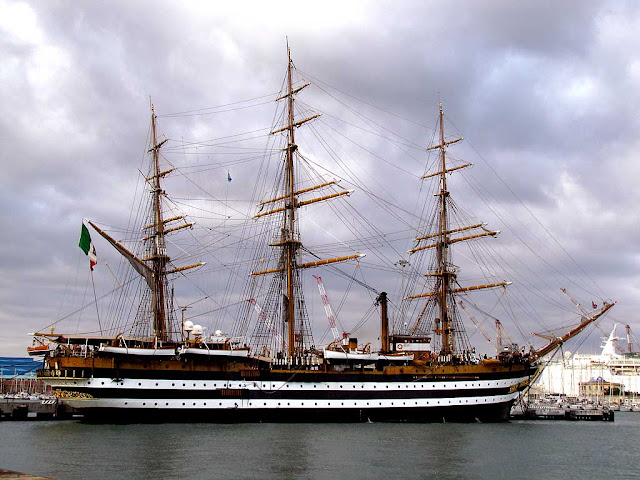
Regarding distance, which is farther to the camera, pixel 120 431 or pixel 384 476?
pixel 120 431

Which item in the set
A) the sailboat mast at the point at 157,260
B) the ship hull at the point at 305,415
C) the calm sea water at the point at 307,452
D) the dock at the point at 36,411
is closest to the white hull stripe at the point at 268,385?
the ship hull at the point at 305,415

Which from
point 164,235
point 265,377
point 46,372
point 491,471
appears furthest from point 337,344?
point 491,471

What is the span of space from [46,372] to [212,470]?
2844 centimetres

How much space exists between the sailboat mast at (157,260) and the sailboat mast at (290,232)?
1203 centimetres

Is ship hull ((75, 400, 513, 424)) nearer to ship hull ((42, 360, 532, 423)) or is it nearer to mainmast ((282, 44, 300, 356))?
ship hull ((42, 360, 532, 423))

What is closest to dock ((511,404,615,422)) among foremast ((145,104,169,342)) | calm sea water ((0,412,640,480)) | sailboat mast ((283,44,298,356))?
calm sea water ((0,412,640,480))

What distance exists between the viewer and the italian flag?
192 feet

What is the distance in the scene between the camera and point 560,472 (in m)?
35.8

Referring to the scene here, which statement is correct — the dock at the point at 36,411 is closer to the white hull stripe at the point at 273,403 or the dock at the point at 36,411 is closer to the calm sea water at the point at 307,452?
the calm sea water at the point at 307,452

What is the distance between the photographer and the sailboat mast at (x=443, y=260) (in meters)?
73.9

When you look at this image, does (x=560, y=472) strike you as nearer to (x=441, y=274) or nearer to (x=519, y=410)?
(x=441, y=274)

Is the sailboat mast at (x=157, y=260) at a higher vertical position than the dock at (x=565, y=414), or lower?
higher

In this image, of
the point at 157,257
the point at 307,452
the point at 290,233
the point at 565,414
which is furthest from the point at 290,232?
the point at 565,414

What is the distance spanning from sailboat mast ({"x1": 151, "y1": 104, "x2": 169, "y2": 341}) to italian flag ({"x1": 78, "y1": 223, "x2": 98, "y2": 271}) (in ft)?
31.6
